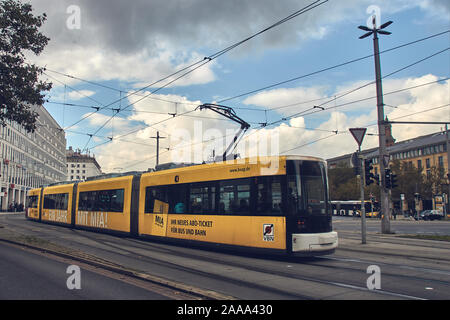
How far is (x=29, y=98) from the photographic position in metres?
16.5

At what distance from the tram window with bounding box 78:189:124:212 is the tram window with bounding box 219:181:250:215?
7155mm

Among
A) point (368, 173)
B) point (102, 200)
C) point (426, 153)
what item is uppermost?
point (426, 153)

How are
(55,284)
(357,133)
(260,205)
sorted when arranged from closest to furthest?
(55,284)
(260,205)
(357,133)

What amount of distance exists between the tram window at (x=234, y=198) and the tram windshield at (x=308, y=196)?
Answer: 1433 mm

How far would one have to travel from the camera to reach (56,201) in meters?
25.4

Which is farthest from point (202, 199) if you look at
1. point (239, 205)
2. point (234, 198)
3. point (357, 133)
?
point (357, 133)

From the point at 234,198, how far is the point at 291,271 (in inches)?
129

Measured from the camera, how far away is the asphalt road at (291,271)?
6.84 metres

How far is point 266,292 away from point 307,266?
3.47 metres

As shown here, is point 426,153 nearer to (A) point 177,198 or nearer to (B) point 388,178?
(B) point 388,178

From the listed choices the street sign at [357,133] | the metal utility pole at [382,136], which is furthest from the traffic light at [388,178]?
the street sign at [357,133]

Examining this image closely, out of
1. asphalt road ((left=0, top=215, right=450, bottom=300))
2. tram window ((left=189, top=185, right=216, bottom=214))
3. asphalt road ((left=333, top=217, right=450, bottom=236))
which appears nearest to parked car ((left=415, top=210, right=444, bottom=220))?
asphalt road ((left=333, top=217, right=450, bottom=236))

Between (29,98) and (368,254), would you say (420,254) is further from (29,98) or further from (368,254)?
(29,98)
